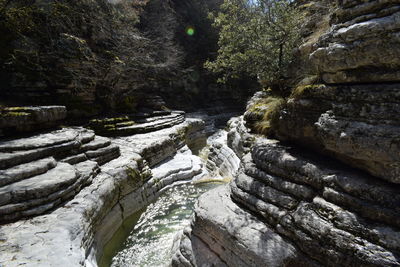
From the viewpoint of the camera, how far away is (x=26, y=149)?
598 centimetres

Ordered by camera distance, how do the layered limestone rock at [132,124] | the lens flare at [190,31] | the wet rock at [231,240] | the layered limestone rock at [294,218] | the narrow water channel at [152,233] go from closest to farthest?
1. the layered limestone rock at [294,218]
2. the wet rock at [231,240]
3. the narrow water channel at [152,233]
4. the layered limestone rock at [132,124]
5. the lens flare at [190,31]

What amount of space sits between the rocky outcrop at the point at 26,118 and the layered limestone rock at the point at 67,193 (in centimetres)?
50

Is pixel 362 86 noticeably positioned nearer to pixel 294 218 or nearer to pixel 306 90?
A: pixel 306 90

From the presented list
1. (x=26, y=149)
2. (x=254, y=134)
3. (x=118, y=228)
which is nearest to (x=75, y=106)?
(x=26, y=149)

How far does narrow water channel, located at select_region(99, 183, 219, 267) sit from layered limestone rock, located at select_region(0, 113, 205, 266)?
1.00 ft

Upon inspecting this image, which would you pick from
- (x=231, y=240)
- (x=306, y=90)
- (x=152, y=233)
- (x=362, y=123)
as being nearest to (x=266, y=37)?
(x=306, y=90)

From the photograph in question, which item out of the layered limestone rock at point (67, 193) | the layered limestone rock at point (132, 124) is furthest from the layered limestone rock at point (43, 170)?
the layered limestone rock at point (132, 124)

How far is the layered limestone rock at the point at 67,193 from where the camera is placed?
4039mm

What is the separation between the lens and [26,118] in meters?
7.08

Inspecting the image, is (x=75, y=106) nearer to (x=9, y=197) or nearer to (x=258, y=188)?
(x=9, y=197)

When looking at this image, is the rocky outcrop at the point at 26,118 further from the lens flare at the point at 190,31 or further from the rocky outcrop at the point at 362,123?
the lens flare at the point at 190,31

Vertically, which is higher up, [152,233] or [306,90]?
[306,90]

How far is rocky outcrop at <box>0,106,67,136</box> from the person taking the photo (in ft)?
22.0

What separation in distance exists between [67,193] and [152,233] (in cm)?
267
